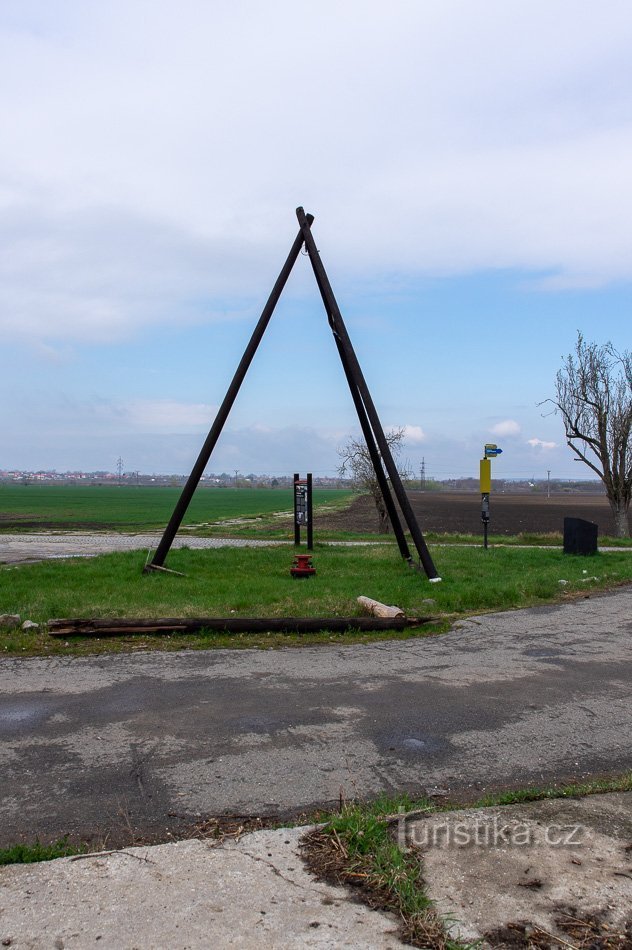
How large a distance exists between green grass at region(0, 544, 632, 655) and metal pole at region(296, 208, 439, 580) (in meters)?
0.67

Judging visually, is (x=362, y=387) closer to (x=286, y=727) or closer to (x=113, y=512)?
(x=286, y=727)

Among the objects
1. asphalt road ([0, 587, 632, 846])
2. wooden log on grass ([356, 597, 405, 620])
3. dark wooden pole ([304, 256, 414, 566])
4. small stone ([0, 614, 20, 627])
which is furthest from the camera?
dark wooden pole ([304, 256, 414, 566])

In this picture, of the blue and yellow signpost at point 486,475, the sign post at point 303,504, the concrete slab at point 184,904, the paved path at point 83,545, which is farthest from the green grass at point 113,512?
the concrete slab at point 184,904

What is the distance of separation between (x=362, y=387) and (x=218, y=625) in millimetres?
6050

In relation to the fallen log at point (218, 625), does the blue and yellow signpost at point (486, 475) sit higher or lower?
higher

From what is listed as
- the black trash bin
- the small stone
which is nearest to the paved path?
the black trash bin

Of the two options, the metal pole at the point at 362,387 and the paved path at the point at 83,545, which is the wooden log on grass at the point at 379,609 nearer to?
the metal pole at the point at 362,387

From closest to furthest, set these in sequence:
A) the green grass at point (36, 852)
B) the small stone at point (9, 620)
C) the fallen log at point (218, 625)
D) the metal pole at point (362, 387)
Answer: the green grass at point (36, 852), the fallen log at point (218, 625), the small stone at point (9, 620), the metal pole at point (362, 387)

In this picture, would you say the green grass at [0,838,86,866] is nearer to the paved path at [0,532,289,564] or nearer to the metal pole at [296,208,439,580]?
the metal pole at [296,208,439,580]

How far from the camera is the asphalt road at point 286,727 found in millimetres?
4191

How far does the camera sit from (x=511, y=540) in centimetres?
2342

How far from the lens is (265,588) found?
11.3 m

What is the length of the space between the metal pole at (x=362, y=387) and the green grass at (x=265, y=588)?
0.67 metres

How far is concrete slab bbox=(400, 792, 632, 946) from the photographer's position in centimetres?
295
